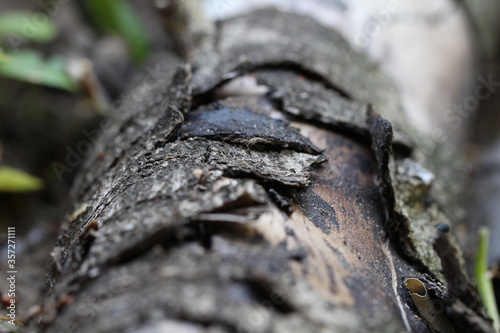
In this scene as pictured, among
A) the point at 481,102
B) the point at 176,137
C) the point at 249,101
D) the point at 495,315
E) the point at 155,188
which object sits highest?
the point at 481,102

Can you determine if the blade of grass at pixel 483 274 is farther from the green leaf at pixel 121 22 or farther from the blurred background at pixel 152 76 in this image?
the green leaf at pixel 121 22

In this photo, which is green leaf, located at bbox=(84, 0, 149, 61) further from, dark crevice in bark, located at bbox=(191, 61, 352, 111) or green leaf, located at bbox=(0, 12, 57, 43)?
dark crevice in bark, located at bbox=(191, 61, 352, 111)

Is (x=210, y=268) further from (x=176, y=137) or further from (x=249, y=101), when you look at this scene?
(x=249, y=101)

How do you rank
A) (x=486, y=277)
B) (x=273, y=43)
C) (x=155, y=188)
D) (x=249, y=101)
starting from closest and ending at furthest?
(x=155, y=188) < (x=249, y=101) < (x=486, y=277) < (x=273, y=43)

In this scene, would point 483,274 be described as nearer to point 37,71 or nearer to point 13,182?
point 13,182

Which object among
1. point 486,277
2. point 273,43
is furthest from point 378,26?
point 486,277
